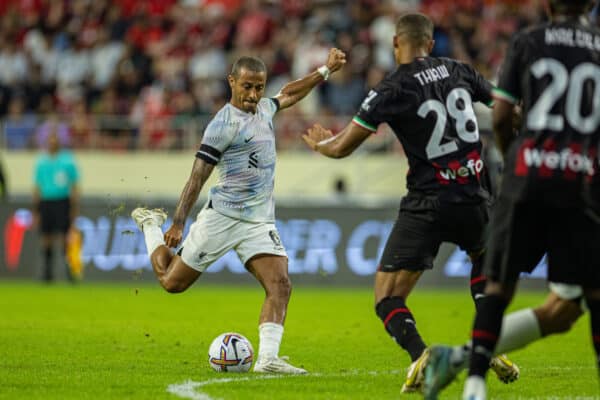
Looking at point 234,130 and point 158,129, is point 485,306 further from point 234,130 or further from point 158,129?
point 158,129

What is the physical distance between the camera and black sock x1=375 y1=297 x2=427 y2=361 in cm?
759

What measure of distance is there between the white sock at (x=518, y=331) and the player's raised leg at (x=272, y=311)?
7.85ft

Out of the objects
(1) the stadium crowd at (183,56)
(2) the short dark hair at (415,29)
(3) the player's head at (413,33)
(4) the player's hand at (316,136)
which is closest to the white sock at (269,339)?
(4) the player's hand at (316,136)

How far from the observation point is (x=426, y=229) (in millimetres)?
7746

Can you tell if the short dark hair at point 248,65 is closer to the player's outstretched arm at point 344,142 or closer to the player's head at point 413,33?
the player's outstretched arm at point 344,142

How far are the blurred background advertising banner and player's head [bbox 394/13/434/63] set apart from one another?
11508mm

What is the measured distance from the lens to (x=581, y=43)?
609 centimetres

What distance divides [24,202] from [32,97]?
3.91 metres

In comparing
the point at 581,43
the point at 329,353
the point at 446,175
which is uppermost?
the point at 581,43

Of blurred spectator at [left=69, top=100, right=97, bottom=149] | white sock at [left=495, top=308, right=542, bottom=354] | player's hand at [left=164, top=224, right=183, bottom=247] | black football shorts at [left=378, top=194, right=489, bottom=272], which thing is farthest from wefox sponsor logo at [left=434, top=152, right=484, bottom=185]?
blurred spectator at [left=69, top=100, right=97, bottom=149]

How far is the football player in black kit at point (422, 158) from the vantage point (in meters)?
7.66

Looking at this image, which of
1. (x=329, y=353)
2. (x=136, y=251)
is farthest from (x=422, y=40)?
(x=136, y=251)

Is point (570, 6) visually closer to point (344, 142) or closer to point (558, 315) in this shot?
point (558, 315)

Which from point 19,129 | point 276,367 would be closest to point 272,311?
point 276,367
